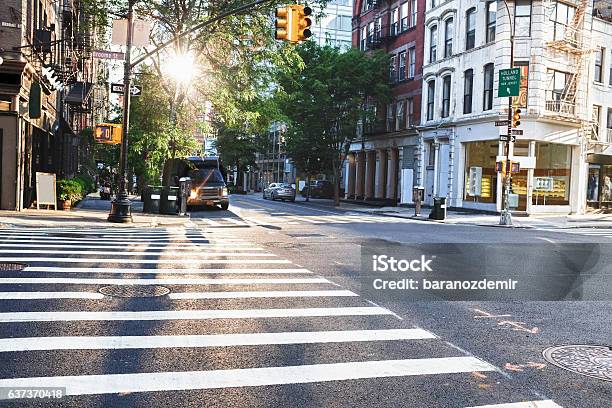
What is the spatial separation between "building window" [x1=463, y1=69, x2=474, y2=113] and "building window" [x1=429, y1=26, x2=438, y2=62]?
15.5 ft

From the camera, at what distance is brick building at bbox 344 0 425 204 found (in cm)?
4466

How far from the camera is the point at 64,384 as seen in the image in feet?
14.9

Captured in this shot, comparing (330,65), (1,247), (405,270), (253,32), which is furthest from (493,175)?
(1,247)

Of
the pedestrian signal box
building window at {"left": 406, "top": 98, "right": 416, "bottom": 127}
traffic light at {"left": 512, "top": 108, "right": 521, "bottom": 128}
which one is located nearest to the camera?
the pedestrian signal box

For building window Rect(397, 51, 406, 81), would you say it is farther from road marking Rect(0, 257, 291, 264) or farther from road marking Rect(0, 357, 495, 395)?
road marking Rect(0, 357, 495, 395)

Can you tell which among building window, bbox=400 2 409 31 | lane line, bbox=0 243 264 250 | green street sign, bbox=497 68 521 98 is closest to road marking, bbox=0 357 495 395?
lane line, bbox=0 243 264 250

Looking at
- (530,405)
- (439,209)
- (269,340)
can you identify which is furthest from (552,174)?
(530,405)

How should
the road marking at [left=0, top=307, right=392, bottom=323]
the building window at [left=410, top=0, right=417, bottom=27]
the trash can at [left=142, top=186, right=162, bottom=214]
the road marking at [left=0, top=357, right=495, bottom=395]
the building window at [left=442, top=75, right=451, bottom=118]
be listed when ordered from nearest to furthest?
the road marking at [left=0, top=357, right=495, bottom=395], the road marking at [left=0, top=307, right=392, bottom=323], the trash can at [left=142, top=186, right=162, bottom=214], the building window at [left=442, top=75, right=451, bottom=118], the building window at [left=410, top=0, right=417, bottom=27]

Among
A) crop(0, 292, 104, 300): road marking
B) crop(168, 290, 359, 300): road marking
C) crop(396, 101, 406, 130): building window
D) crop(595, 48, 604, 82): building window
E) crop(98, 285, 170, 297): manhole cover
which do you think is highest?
crop(595, 48, 604, 82): building window

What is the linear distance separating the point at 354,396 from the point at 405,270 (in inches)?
285

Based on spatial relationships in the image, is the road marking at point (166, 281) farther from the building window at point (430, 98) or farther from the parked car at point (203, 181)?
the building window at point (430, 98)

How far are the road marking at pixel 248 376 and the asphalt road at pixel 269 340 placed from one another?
0.6 inches

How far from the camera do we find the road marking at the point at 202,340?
5535mm

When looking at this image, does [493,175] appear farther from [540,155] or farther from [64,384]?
[64,384]
